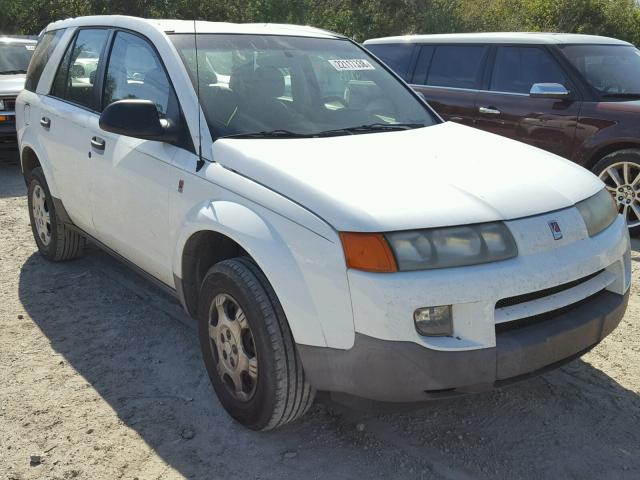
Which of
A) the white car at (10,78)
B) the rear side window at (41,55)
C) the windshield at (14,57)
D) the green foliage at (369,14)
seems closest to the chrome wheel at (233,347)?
the rear side window at (41,55)

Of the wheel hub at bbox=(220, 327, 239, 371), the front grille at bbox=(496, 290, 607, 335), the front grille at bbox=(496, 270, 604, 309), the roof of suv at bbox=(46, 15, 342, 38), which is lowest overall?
the wheel hub at bbox=(220, 327, 239, 371)

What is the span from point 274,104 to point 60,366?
1.83 m

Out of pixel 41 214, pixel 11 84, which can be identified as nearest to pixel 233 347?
pixel 41 214

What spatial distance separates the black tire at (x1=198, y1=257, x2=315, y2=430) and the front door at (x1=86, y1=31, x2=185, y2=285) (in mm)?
639

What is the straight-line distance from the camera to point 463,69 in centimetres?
728

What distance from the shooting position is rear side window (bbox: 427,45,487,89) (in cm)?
715

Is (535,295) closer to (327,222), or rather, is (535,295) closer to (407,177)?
(407,177)

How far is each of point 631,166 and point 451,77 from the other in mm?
2215

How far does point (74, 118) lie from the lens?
4277 millimetres

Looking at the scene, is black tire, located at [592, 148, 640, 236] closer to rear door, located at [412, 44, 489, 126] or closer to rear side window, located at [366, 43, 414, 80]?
rear door, located at [412, 44, 489, 126]

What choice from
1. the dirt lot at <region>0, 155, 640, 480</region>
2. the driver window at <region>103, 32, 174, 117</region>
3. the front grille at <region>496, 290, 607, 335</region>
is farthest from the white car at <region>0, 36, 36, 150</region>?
the front grille at <region>496, 290, 607, 335</region>

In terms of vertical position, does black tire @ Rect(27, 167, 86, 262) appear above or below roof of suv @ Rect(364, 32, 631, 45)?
below

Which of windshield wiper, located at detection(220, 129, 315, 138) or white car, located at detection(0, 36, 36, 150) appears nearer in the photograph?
windshield wiper, located at detection(220, 129, 315, 138)

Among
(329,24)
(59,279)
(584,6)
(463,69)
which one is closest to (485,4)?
(584,6)
